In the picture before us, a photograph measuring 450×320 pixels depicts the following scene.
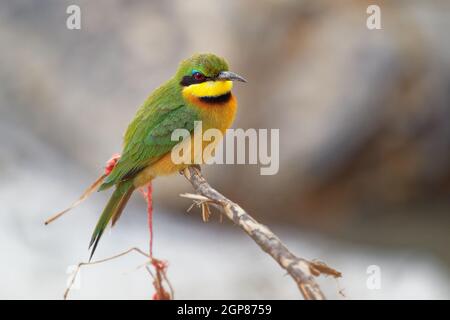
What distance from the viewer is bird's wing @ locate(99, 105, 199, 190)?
1.70m

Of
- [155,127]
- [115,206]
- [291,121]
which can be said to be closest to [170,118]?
[155,127]

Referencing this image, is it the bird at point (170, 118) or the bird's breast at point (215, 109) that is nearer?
the bird at point (170, 118)

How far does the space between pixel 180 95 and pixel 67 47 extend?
2.20m

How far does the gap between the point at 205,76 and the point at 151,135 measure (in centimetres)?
20

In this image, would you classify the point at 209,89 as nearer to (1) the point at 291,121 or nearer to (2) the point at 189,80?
(2) the point at 189,80

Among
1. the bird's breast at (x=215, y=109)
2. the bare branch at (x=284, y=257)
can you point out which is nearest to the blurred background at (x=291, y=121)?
the bird's breast at (x=215, y=109)

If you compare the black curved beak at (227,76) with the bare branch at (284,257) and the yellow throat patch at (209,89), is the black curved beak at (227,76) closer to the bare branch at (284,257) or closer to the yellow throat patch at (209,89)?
the yellow throat patch at (209,89)

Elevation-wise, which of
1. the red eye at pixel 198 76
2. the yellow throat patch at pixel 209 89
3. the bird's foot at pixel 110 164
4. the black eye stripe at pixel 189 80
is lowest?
the bird's foot at pixel 110 164

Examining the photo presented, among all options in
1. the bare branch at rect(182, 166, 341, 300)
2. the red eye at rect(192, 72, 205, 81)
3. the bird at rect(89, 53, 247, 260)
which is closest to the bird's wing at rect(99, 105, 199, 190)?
the bird at rect(89, 53, 247, 260)

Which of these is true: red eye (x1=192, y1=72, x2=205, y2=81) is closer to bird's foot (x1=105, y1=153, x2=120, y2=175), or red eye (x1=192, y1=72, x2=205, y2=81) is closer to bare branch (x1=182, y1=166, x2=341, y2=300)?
bird's foot (x1=105, y1=153, x2=120, y2=175)

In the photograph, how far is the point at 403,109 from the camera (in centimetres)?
370

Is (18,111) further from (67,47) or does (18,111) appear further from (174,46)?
(174,46)

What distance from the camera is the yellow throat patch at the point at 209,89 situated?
5.64 feet

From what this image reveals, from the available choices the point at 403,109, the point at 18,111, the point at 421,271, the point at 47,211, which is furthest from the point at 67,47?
the point at 421,271
